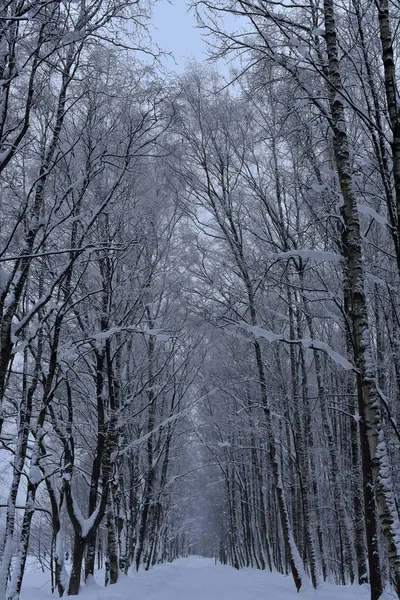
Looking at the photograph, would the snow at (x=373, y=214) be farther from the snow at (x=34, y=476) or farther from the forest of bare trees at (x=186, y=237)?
the snow at (x=34, y=476)

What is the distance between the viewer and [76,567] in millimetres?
9078

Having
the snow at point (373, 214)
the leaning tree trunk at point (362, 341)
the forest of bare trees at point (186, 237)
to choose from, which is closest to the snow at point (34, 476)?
the forest of bare trees at point (186, 237)

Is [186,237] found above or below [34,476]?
above

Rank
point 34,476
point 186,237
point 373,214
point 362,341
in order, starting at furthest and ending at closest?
point 186,237 < point 34,476 < point 373,214 < point 362,341

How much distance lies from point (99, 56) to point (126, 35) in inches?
28.6

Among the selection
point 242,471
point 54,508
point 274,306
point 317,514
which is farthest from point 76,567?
point 242,471

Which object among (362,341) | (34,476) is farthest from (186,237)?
(362,341)

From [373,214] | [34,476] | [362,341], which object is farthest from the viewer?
[34,476]

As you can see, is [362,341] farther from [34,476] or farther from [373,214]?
[34,476]

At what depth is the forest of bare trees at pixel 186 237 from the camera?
5.44m

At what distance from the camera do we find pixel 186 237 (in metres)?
12.3

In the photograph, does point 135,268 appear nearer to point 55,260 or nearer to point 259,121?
point 55,260

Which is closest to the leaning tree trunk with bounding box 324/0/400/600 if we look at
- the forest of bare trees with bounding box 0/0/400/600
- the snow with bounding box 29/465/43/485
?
the forest of bare trees with bounding box 0/0/400/600

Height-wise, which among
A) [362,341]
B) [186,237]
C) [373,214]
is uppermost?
[186,237]
